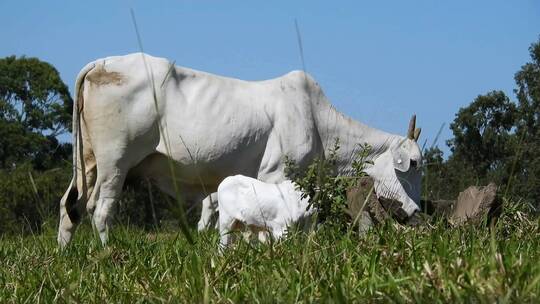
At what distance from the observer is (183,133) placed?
1018 cm

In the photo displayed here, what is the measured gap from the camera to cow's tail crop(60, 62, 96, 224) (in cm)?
1007

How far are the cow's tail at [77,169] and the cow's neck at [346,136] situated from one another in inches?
101

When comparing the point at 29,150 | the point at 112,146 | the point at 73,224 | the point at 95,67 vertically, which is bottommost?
the point at 29,150

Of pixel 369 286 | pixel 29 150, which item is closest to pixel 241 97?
pixel 369 286

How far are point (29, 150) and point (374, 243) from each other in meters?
40.6

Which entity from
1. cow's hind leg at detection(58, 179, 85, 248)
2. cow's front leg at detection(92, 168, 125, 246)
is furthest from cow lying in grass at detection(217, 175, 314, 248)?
cow's hind leg at detection(58, 179, 85, 248)

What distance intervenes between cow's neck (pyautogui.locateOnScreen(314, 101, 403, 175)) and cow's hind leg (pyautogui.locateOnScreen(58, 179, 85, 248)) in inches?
107

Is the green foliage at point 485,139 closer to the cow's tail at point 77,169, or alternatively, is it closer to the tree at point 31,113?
the cow's tail at point 77,169

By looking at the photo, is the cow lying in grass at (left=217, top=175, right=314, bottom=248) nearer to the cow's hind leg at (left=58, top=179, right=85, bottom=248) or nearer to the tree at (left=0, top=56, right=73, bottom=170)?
the cow's hind leg at (left=58, top=179, right=85, bottom=248)

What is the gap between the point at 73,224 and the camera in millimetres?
9914

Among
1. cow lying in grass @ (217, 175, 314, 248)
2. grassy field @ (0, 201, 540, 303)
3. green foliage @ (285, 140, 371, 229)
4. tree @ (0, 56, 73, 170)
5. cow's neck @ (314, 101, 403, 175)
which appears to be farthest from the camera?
tree @ (0, 56, 73, 170)

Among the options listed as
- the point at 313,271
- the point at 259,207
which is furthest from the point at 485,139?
the point at 313,271

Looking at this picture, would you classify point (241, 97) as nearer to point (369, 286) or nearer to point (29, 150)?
point (369, 286)

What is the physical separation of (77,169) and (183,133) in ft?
3.68
